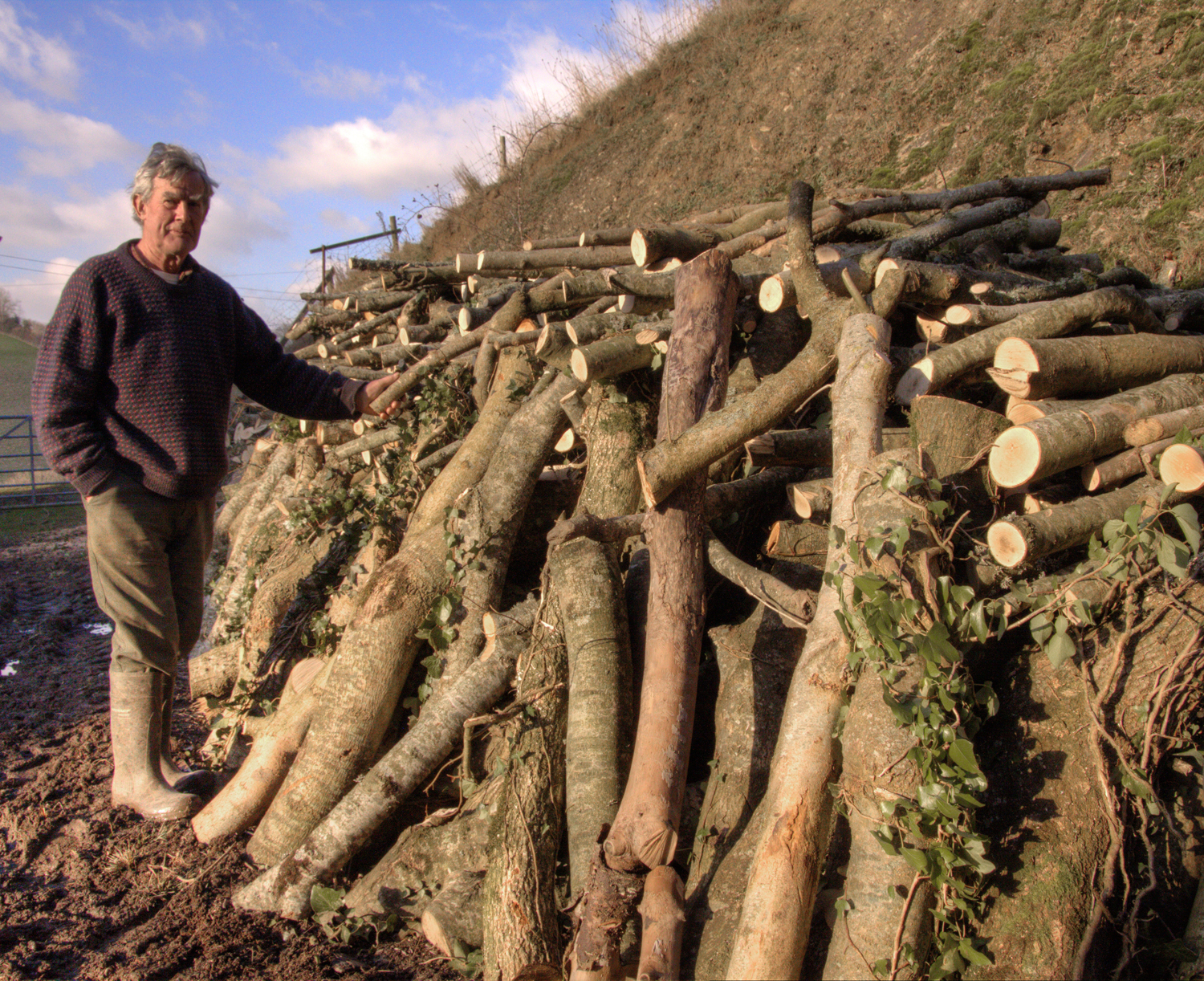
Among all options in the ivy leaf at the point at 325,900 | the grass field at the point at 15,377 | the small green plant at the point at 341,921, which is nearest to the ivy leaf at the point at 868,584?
the small green plant at the point at 341,921

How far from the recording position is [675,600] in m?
2.52

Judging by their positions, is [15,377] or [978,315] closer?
[978,315]

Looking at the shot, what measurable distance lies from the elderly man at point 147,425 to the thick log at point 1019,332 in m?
2.92

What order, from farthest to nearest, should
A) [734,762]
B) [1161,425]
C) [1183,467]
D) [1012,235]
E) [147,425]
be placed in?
[1012,235], [147,425], [734,762], [1161,425], [1183,467]

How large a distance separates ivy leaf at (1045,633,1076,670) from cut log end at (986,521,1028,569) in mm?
Result: 213

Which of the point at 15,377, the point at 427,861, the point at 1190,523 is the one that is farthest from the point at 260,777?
the point at 15,377

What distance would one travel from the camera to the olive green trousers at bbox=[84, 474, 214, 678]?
3.16m

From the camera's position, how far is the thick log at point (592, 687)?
97.3 inches

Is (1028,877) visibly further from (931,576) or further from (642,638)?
(642,638)

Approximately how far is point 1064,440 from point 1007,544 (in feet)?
1.27

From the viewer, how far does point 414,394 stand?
14.5 feet

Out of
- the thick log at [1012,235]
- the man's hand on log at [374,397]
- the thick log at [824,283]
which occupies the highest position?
the thick log at [1012,235]

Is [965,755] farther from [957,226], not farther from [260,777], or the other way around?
[957,226]

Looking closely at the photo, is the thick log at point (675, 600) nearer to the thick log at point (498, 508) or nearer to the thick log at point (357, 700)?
the thick log at point (498, 508)
